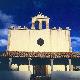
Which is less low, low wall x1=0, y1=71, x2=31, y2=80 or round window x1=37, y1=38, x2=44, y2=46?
round window x1=37, y1=38, x2=44, y2=46

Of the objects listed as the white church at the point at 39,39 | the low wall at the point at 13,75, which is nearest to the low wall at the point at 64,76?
the low wall at the point at 13,75

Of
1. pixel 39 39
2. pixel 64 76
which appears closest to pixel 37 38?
pixel 39 39

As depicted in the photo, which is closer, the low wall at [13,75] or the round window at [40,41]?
the low wall at [13,75]

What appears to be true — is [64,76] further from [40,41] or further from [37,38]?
[37,38]

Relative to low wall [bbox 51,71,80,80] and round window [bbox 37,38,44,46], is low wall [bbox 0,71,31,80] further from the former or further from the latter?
round window [bbox 37,38,44,46]

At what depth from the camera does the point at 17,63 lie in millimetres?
34438

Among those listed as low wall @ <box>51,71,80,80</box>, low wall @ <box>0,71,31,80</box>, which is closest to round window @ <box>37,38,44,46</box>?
low wall @ <box>51,71,80,80</box>

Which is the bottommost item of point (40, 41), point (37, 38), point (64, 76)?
point (64, 76)

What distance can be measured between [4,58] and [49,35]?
28.7 ft

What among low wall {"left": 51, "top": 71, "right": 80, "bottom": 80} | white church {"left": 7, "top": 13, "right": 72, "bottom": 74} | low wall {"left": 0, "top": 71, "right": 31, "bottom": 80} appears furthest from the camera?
white church {"left": 7, "top": 13, "right": 72, "bottom": 74}

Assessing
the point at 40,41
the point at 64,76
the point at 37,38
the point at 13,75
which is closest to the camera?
the point at 13,75

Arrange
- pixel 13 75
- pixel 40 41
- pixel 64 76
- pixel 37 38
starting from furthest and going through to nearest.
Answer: pixel 37 38, pixel 40 41, pixel 64 76, pixel 13 75

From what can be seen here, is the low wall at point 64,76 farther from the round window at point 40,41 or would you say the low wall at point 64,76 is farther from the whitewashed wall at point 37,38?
the round window at point 40,41

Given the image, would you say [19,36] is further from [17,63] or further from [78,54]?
[78,54]
